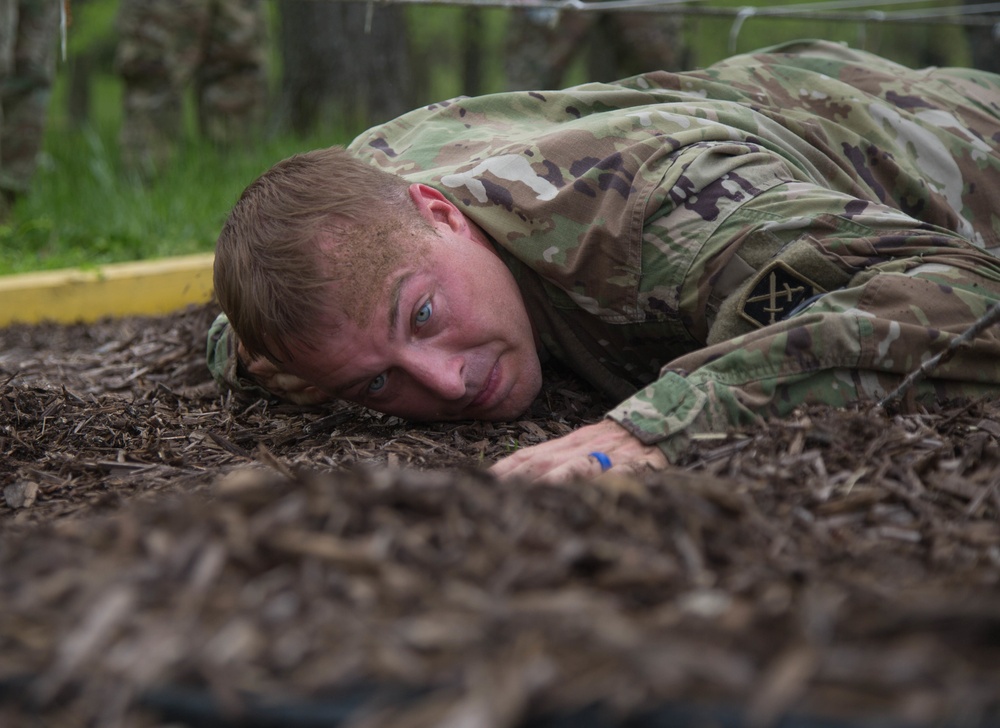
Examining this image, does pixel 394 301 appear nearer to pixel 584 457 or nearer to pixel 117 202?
pixel 584 457

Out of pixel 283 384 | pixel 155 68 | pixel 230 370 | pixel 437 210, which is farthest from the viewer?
pixel 155 68

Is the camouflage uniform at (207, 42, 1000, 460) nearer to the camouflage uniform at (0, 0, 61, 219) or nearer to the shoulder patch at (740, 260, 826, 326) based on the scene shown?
the shoulder patch at (740, 260, 826, 326)

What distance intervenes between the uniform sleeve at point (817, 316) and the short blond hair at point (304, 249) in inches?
28.8

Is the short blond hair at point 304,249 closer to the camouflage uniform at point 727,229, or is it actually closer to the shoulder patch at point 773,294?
the camouflage uniform at point 727,229

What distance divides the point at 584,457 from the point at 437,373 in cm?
56

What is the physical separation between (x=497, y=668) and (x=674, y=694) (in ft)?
0.54

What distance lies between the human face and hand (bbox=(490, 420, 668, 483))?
43 cm

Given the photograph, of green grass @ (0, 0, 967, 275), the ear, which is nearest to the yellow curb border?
green grass @ (0, 0, 967, 275)

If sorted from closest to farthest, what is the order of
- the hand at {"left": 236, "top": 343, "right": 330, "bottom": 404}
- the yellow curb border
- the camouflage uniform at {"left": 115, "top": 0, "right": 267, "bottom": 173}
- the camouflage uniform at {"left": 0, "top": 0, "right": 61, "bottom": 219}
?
the hand at {"left": 236, "top": 343, "right": 330, "bottom": 404}
the yellow curb border
the camouflage uniform at {"left": 0, "top": 0, "right": 61, "bottom": 219}
the camouflage uniform at {"left": 115, "top": 0, "right": 267, "bottom": 173}

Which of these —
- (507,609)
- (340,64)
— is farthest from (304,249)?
(340,64)

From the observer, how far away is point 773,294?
7.55ft

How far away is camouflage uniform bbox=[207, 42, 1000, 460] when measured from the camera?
213 cm

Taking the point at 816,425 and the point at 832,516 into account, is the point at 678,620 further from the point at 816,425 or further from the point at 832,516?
the point at 816,425

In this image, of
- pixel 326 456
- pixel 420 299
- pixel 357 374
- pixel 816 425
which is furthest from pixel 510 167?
pixel 816 425
